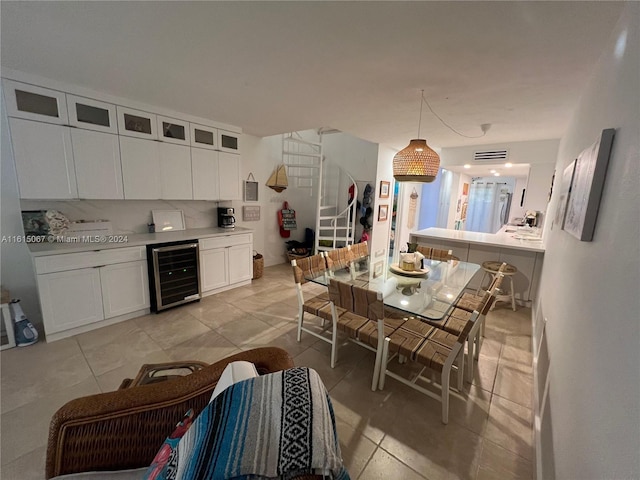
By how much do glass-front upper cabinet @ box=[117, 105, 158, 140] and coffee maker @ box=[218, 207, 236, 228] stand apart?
1.32 m

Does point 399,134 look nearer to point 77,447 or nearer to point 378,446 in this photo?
point 378,446

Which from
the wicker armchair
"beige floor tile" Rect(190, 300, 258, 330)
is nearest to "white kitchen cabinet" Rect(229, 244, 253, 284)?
"beige floor tile" Rect(190, 300, 258, 330)

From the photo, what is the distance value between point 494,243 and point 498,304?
877 mm

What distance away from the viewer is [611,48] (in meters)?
1.42

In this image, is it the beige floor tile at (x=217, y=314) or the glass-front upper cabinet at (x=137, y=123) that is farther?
the beige floor tile at (x=217, y=314)

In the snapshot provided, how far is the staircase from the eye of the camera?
505 centimetres

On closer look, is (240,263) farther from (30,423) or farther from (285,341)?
(30,423)

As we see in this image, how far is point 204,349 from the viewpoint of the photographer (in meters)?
2.46

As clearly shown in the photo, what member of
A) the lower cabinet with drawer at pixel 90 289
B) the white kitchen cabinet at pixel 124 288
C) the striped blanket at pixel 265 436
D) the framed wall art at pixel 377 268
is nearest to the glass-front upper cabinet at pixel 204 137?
the lower cabinet with drawer at pixel 90 289

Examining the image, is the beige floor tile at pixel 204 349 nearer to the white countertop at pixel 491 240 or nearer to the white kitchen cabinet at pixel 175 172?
the white kitchen cabinet at pixel 175 172

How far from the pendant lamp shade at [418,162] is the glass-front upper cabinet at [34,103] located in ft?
10.3

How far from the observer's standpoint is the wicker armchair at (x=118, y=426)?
35.4 inches

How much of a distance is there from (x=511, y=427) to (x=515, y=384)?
51 cm

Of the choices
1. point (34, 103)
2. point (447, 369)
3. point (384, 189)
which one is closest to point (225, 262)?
point (34, 103)
